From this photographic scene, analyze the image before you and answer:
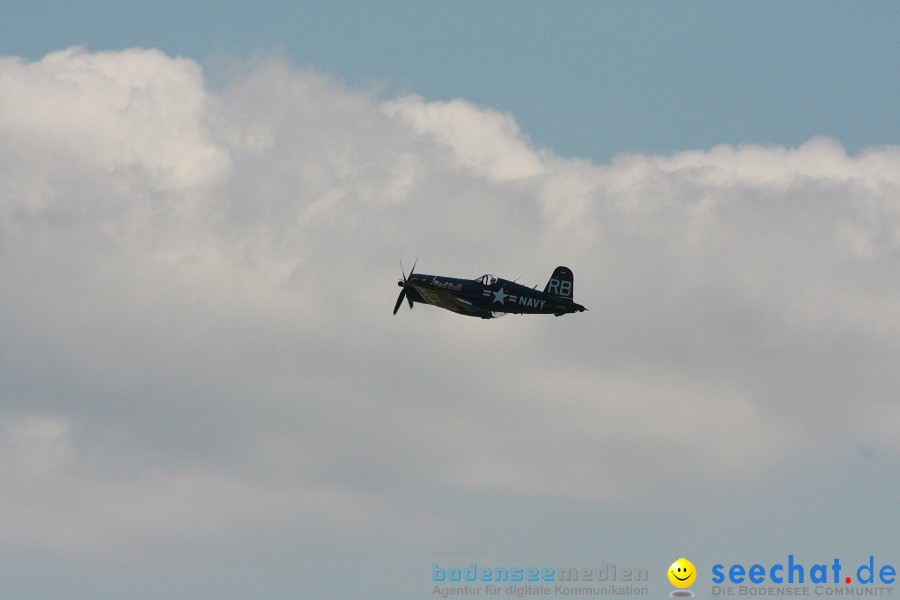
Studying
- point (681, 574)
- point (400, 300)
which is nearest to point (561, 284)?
point (400, 300)

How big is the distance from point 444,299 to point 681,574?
113 ft

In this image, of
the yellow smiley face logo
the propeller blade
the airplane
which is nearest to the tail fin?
the airplane

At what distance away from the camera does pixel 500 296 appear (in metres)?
101

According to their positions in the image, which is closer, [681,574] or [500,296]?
[681,574]

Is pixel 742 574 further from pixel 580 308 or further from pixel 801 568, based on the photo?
pixel 580 308

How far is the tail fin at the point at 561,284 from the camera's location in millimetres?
101188

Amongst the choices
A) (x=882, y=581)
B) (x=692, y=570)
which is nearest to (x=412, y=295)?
(x=692, y=570)

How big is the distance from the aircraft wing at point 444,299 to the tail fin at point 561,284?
584 cm

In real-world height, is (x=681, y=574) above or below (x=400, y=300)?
below

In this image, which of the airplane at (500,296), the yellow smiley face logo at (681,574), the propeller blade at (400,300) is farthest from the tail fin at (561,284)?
the yellow smiley face logo at (681,574)

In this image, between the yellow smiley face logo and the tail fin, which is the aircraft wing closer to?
the tail fin

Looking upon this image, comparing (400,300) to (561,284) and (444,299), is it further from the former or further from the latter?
(561,284)

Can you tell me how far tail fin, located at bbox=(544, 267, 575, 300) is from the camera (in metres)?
101

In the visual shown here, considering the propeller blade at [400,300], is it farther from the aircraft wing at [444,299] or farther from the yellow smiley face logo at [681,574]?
the yellow smiley face logo at [681,574]
